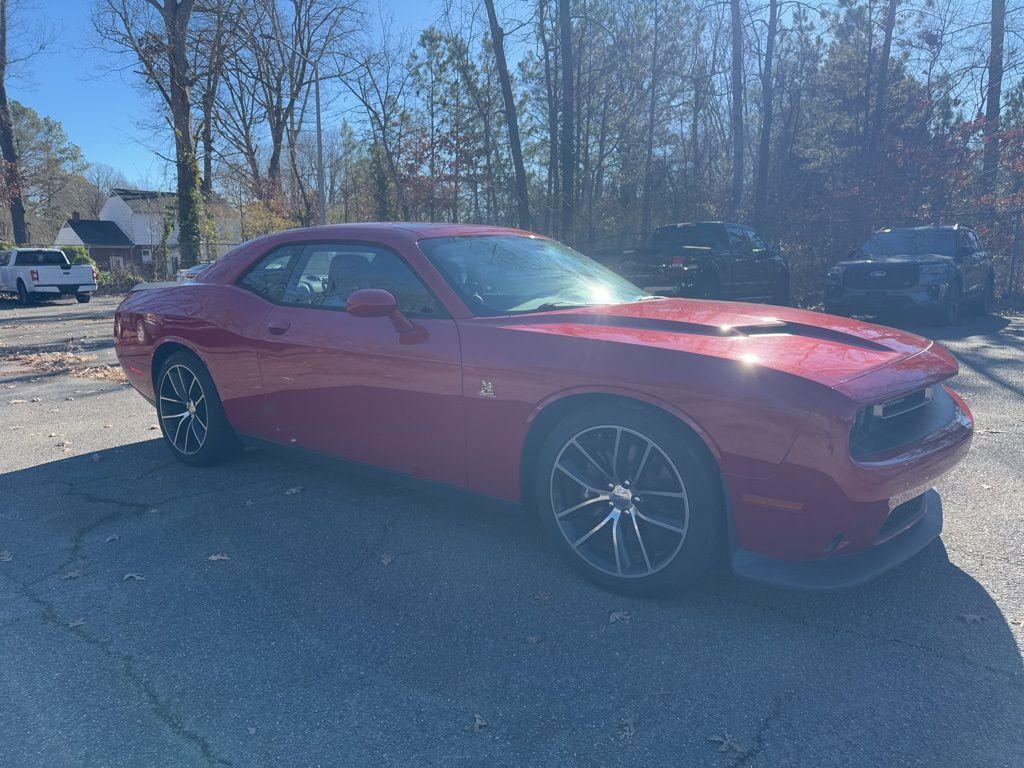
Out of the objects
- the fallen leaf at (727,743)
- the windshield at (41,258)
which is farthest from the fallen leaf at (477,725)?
the windshield at (41,258)

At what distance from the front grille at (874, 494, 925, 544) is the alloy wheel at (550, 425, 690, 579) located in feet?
2.44

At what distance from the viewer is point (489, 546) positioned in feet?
11.6

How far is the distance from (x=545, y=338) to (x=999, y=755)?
204 cm

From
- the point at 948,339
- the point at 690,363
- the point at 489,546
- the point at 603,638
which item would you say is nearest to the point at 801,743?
the point at 603,638

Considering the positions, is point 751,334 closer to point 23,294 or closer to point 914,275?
point 914,275

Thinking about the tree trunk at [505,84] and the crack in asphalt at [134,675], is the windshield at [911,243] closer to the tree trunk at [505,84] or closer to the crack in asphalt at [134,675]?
the tree trunk at [505,84]

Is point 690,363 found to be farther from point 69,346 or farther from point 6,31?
point 6,31

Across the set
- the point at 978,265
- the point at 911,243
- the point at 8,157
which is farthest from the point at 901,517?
the point at 8,157

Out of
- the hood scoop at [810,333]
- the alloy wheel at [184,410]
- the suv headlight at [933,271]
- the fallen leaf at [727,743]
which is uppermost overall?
the suv headlight at [933,271]

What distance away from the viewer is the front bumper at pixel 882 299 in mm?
11281

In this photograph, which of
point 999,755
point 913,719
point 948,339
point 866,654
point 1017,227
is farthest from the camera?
point 1017,227

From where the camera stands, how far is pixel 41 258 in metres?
23.1

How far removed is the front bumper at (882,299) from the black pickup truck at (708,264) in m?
1.36

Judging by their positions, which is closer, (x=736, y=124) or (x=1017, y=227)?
(x=1017, y=227)
